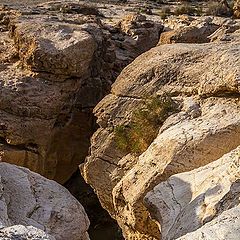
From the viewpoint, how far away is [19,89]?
12469mm

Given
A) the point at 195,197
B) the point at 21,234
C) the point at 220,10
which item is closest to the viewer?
the point at 21,234

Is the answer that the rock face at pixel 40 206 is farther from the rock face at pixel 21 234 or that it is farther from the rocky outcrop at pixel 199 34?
the rocky outcrop at pixel 199 34

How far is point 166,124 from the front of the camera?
9.52m

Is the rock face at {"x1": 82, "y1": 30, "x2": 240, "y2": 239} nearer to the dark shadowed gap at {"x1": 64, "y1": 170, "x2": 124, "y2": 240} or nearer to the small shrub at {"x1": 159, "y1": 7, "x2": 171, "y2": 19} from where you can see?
the dark shadowed gap at {"x1": 64, "y1": 170, "x2": 124, "y2": 240}

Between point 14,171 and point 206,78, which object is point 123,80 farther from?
point 14,171

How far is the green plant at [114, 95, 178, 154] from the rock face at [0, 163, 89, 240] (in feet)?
7.11

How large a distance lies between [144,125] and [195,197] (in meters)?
2.87

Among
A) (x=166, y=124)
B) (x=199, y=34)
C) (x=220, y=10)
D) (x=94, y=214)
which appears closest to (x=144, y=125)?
(x=166, y=124)

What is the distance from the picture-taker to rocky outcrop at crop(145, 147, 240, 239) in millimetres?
6629

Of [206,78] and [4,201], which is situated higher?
[206,78]

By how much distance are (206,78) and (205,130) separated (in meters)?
1.44

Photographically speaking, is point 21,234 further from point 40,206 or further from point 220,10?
point 220,10

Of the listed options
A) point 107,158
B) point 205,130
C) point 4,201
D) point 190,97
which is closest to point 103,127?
point 107,158

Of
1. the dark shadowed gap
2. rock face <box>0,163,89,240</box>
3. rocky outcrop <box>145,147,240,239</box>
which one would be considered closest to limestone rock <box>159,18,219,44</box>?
the dark shadowed gap
